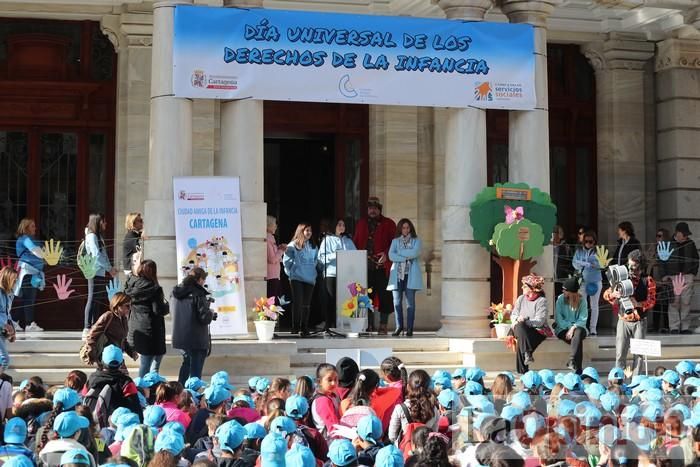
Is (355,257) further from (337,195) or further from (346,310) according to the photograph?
(337,195)

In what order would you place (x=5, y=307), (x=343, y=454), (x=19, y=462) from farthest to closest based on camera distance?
1. (x=5, y=307)
2. (x=343, y=454)
3. (x=19, y=462)

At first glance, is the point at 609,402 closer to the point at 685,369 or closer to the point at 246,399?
the point at 246,399

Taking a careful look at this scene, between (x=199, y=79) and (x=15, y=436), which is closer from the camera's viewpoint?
(x=15, y=436)

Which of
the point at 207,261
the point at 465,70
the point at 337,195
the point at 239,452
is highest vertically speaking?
the point at 465,70

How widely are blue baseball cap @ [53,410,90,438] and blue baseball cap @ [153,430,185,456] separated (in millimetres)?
784

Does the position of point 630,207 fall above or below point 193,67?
below

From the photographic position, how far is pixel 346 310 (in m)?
17.8

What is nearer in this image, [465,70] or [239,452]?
[239,452]

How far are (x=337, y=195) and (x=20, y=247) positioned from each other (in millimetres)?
6473

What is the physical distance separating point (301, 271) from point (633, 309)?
460 cm

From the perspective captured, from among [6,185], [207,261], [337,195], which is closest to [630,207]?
[337,195]

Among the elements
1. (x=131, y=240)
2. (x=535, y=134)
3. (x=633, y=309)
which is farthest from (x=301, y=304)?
(x=633, y=309)

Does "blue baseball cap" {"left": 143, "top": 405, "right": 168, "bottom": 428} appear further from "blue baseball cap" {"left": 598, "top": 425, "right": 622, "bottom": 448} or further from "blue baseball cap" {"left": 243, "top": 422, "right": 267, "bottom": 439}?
"blue baseball cap" {"left": 598, "top": 425, "right": 622, "bottom": 448}

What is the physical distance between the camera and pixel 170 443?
23.9 ft
